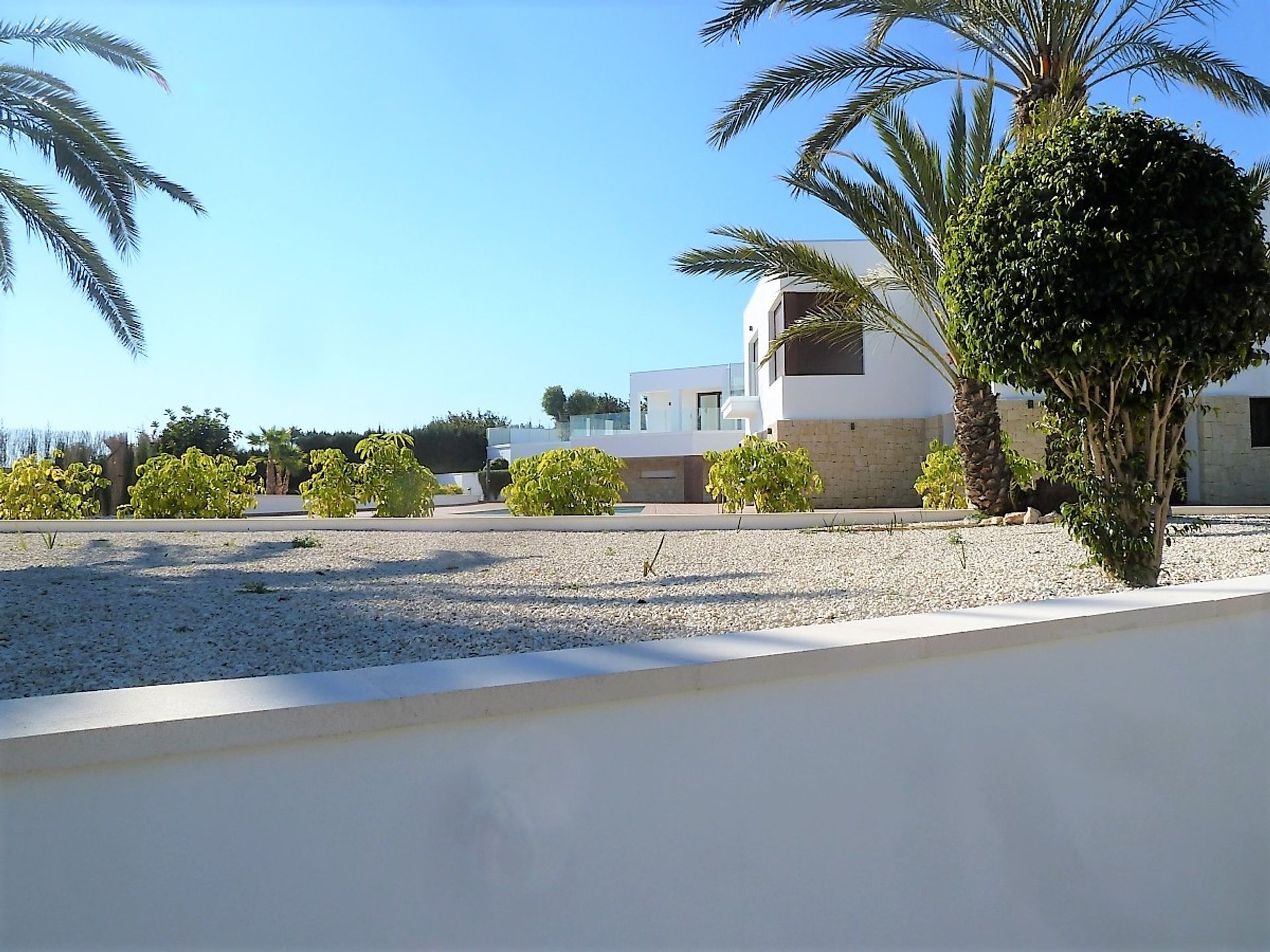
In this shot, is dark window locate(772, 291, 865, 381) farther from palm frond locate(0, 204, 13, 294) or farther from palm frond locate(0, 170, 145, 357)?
palm frond locate(0, 204, 13, 294)

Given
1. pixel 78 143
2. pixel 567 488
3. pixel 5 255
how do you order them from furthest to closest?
pixel 567 488, pixel 5 255, pixel 78 143

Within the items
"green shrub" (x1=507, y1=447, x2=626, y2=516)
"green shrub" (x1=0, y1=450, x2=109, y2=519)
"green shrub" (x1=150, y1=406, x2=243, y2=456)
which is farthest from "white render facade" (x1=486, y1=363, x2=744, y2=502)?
"green shrub" (x1=0, y1=450, x2=109, y2=519)

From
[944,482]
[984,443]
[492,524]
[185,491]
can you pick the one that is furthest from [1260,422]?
[185,491]

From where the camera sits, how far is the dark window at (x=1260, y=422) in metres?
17.5

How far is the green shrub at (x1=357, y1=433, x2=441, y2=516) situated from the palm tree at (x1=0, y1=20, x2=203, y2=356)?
310 cm

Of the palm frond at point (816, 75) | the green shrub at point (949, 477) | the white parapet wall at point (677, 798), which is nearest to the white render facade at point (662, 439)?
the green shrub at point (949, 477)

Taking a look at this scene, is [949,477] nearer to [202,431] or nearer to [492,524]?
[492,524]

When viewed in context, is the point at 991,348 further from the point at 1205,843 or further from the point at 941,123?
the point at 941,123

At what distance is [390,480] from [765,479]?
16.6ft

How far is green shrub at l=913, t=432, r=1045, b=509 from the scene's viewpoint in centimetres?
1314

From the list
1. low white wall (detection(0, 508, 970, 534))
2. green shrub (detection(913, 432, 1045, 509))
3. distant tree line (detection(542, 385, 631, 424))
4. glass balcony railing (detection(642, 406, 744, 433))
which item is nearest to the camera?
low white wall (detection(0, 508, 970, 534))

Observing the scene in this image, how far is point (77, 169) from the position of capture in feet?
32.1

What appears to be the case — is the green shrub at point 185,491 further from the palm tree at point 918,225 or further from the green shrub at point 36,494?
the palm tree at point 918,225

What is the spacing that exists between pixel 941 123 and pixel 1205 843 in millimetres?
10410
